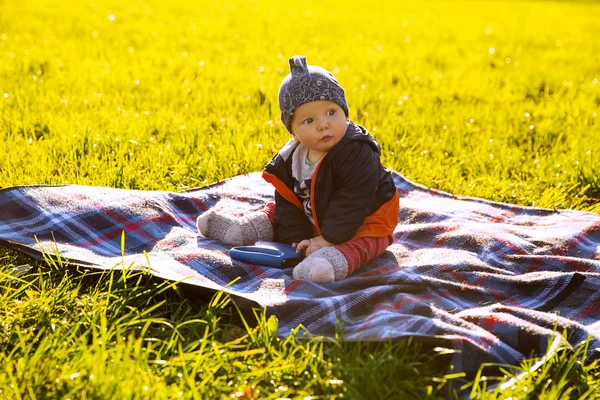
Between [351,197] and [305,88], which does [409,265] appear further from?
[305,88]

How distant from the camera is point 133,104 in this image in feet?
18.6

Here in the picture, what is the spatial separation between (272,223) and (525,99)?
3878 mm

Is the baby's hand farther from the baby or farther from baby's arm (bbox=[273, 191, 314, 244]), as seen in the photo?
baby's arm (bbox=[273, 191, 314, 244])

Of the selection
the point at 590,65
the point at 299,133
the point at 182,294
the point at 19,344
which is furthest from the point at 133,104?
the point at 590,65

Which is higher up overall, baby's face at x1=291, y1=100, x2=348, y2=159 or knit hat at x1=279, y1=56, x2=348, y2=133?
knit hat at x1=279, y1=56, x2=348, y2=133

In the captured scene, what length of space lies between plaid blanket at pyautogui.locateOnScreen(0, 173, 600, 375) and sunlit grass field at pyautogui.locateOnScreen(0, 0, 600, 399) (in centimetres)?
12

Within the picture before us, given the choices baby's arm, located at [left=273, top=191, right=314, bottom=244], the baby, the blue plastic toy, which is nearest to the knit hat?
the baby

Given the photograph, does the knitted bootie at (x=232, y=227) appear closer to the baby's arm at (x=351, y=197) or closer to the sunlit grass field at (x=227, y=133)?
the baby's arm at (x=351, y=197)

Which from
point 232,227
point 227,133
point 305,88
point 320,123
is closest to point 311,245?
point 232,227

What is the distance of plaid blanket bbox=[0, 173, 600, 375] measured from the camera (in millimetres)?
2572

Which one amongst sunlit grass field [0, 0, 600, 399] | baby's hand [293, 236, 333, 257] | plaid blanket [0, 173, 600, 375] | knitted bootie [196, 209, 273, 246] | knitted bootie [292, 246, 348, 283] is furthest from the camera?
knitted bootie [196, 209, 273, 246]

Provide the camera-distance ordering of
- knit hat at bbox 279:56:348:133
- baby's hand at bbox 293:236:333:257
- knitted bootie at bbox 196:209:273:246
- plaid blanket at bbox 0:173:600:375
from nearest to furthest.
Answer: plaid blanket at bbox 0:173:600:375
knit hat at bbox 279:56:348:133
baby's hand at bbox 293:236:333:257
knitted bootie at bbox 196:209:273:246

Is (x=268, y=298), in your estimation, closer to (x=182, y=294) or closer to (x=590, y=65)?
(x=182, y=294)

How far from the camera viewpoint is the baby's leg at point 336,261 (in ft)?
9.63
